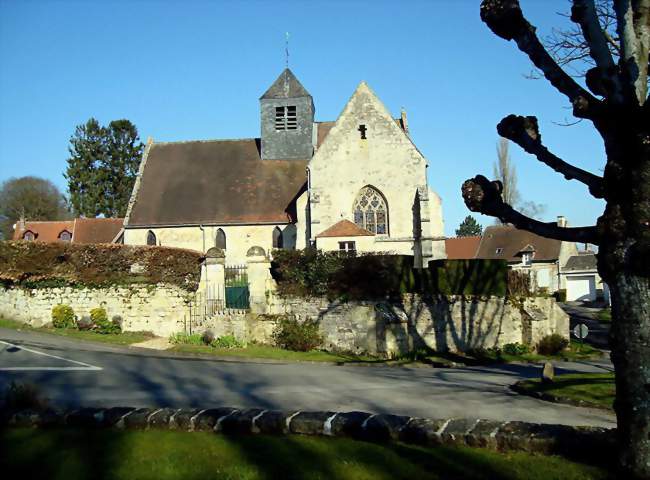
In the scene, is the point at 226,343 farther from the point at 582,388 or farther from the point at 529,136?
the point at 529,136

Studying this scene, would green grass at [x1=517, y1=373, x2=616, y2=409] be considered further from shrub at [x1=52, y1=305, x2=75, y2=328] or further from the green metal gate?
shrub at [x1=52, y1=305, x2=75, y2=328]

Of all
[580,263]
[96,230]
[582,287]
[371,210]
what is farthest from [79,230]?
[582,287]

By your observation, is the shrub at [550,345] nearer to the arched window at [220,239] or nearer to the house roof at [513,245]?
the arched window at [220,239]


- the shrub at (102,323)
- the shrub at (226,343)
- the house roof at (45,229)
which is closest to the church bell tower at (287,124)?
the house roof at (45,229)

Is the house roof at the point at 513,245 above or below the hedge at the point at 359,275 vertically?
above

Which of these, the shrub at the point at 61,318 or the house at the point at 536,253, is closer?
the shrub at the point at 61,318

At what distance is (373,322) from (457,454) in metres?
13.3

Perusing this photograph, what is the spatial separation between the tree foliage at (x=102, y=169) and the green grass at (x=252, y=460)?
2317 inches

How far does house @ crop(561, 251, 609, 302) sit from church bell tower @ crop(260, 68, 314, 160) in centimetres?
2777

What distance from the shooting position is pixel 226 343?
767 inches

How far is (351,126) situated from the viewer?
101 feet

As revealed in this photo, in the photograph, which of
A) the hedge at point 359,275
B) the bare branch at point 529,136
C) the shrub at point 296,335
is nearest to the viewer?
the bare branch at point 529,136

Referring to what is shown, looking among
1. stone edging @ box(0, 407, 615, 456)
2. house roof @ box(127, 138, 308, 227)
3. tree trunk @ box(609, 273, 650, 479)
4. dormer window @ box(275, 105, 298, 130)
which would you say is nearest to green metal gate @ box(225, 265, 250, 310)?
house roof @ box(127, 138, 308, 227)

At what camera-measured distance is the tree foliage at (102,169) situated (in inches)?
2477
